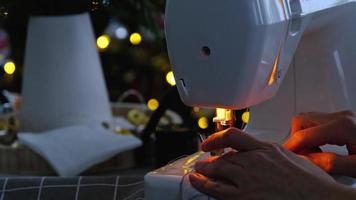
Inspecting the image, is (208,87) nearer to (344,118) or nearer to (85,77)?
(344,118)

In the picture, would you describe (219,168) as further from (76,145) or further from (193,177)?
(76,145)

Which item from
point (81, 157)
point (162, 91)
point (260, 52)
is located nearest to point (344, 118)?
point (260, 52)

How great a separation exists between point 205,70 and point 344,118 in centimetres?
14

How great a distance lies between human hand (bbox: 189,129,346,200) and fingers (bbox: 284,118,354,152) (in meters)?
0.07

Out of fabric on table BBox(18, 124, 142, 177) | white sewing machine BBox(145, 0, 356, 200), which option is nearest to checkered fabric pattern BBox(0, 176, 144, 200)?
white sewing machine BBox(145, 0, 356, 200)

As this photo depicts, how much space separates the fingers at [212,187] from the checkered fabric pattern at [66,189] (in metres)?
0.14

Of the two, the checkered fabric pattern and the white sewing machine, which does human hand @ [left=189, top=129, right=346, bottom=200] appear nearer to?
the white sewing machine

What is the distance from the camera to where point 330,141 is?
657 mm

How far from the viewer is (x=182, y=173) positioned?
619 millimetres

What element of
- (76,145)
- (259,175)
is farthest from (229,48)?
(76,145)

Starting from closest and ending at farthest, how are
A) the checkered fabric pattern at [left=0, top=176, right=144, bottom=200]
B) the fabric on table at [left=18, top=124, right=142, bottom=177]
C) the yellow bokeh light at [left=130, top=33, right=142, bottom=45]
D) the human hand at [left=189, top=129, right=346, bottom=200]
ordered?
the human hand at [left=189, top=129, right=346, bottom=200]
the checkered fabric pattern at [left=0, top=176, right=144, bottom=200]
the fabric on table at [left=18, top=124, right=142, bottom=177]
the yellow bokeh light at [left=130, top=33, right=142, bottom=45]

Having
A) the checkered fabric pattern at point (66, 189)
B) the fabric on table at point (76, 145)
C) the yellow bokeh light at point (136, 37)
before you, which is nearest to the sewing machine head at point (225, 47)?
the checkered fabric pattern at point (66, 189)

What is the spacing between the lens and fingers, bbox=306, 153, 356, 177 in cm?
64

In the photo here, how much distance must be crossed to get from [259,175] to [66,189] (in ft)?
0.79
